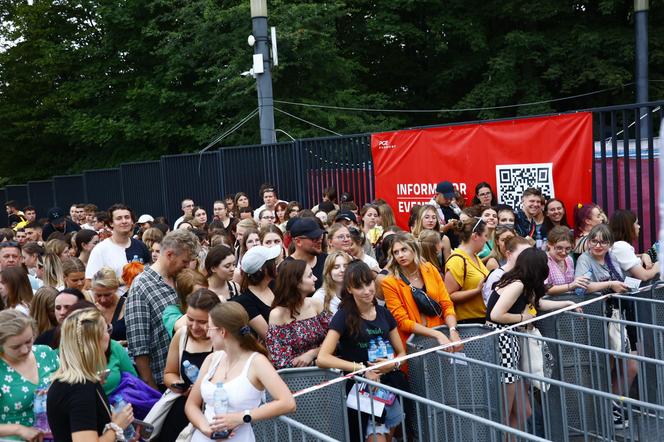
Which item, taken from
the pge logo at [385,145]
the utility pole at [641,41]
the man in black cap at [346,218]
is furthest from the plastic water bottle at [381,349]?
the utility pole at [641,41]

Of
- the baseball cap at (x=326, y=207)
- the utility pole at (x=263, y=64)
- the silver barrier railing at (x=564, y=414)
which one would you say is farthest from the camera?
the utility pole at (x=263, y=64)

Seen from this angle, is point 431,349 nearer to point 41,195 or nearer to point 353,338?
point 353,338

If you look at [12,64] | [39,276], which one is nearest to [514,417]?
[39,276]

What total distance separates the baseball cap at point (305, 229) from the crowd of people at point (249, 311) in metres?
0.01

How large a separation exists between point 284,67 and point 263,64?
8.89 meters

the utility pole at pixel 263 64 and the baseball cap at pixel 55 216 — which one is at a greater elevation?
the utility pole at pixel 263 64

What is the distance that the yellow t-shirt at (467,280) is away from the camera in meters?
7.47

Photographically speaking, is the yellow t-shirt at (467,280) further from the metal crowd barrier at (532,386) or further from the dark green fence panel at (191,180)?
the dark green fence panel at (191,180)

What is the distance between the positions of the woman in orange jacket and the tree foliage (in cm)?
1720

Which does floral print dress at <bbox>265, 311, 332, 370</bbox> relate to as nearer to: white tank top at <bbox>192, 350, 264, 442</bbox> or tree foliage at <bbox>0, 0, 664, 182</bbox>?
white tank top at <bbox>192, 350, 264, 442</bbox>

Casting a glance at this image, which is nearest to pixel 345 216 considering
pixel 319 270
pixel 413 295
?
→ pixel 319 270

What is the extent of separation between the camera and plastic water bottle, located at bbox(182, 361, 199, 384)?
5312mm

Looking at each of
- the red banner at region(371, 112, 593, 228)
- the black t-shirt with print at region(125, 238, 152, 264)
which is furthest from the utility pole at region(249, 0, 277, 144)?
the black t-shirt with print at region(125, 238, 152, 264)

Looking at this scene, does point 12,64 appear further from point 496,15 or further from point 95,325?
point 95,325
